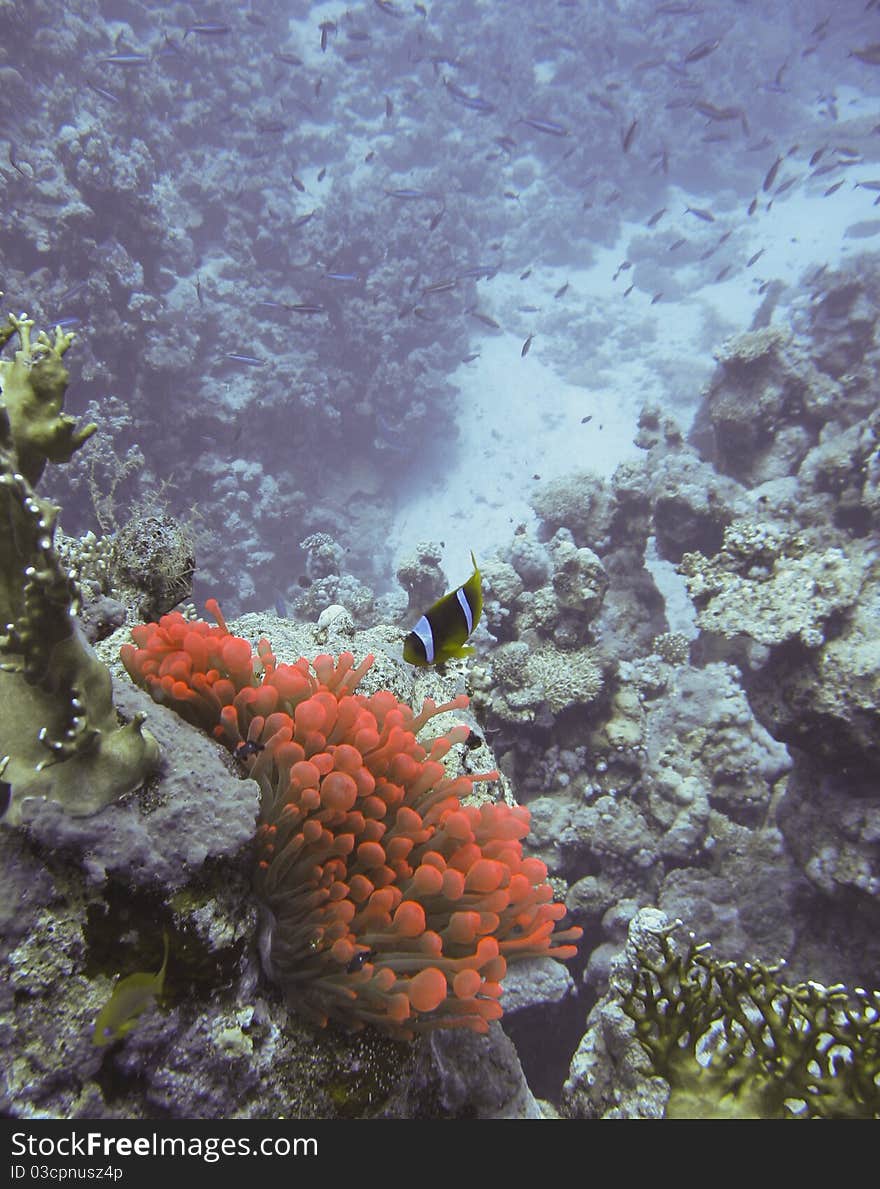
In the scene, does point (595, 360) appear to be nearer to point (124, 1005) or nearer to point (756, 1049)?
point (756, 1049)

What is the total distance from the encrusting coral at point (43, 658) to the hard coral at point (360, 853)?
40cm

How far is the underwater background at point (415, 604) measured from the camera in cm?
166

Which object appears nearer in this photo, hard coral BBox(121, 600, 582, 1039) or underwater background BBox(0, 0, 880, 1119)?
underwater background BBox(0, 0, 880, 1119)

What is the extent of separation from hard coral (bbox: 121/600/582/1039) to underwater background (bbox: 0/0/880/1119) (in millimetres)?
19

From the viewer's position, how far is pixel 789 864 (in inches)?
199

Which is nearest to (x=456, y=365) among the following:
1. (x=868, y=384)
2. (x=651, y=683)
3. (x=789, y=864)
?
(x=868, y=384)

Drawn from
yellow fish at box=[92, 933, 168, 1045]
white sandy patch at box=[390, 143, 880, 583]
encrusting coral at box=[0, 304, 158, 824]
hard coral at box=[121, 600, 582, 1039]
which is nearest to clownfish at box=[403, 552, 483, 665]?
hard coral at box=[121, 600, 582, 1039]

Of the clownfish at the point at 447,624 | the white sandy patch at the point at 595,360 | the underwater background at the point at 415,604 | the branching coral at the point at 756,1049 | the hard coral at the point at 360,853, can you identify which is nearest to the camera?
the underwater background at the point at 415,604

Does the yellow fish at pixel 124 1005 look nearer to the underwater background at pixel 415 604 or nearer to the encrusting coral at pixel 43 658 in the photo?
the underwater background at pixel 415 604

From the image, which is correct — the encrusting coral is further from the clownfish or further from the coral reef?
the coral reef

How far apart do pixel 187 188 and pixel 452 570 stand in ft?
40.7

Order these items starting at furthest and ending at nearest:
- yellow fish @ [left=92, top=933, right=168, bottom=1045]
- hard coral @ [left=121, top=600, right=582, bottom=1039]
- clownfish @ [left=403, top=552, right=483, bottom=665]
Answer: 1. clownfish @ [left=403, top=552, right=483, bottom=665]
2. hard coral @ [left=121, top=600, right=582, bottom=1039]
3. yellow fish @ [left=92, top=933, right=168, bottom=1045]

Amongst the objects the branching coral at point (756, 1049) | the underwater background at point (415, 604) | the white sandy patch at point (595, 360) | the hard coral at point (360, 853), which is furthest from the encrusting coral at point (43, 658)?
the white sandy patch at point (595, 360)

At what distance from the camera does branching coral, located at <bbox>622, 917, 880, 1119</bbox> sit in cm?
198
